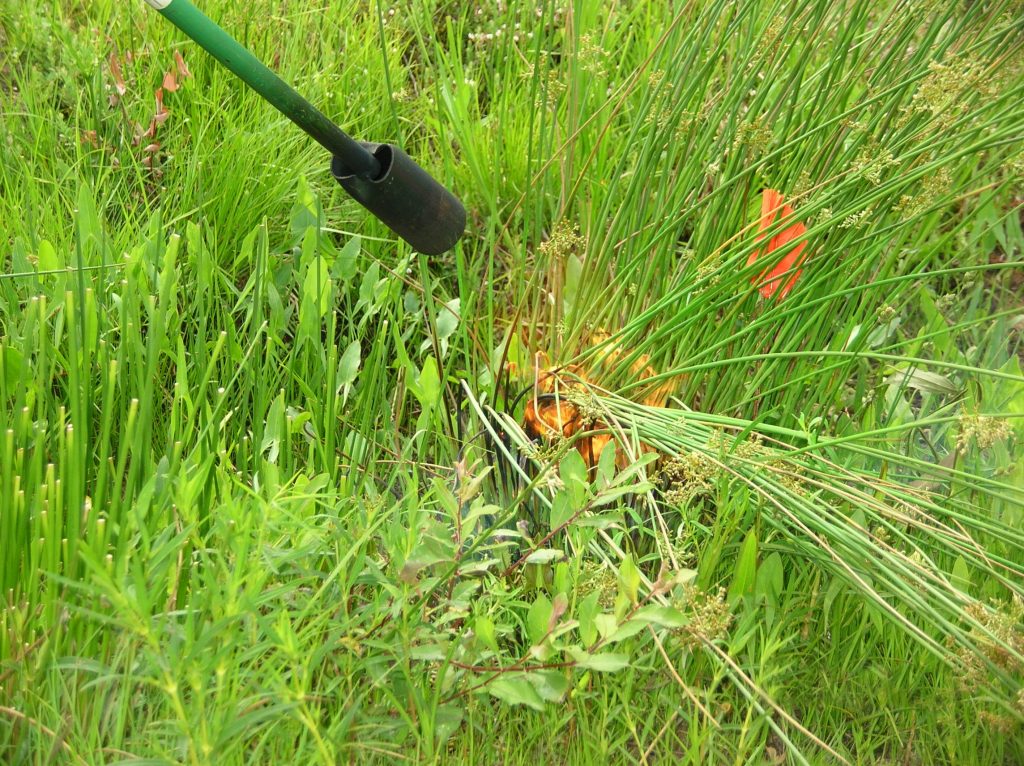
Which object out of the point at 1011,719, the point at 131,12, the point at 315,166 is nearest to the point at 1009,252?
the point at 1011,719

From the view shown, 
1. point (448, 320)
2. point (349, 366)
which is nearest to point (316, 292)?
point (349, 366)

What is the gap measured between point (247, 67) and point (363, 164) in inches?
9.3

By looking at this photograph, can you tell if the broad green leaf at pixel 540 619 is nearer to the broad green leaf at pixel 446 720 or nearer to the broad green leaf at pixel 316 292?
the broad green leaf at pixel 446 720

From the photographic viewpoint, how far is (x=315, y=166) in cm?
236

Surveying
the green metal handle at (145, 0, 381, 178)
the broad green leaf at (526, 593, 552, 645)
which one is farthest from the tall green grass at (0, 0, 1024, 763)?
the green metal handle at (145, 0, 381, 178)

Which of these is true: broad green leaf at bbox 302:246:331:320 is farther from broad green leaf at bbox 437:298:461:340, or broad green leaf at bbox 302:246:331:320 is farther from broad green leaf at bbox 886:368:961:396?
broad green leaf at bbox 886:368:961:396

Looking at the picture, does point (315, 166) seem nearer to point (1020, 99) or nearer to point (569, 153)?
point (569, 153)

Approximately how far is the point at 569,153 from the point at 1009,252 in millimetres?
1124

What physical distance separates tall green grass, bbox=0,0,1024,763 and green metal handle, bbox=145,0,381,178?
14.0 inches

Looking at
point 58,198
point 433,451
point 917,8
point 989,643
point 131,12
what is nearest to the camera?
point 989,643

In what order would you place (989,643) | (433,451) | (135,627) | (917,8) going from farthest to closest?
(433,451), (917,8), (989,643), (135,627)

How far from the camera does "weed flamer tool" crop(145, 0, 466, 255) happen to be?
1.41 m

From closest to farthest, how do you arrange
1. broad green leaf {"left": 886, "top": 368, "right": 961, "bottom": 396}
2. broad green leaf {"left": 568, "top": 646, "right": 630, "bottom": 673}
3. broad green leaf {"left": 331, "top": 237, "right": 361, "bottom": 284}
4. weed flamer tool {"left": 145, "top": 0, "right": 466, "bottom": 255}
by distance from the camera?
broad green leaf {"left": 568, "top": 646, "right": 630, "bottom": 673}
weed flamer tool {"left": 145, "top": 0, "right": 466, "bottom": 255}
broad green leaf {"left": 886, "top": 368, "right": 961, "bottom": 396}
broad green leaf {"left": 331, "top": 237, "right": 361, "bottom": 284}

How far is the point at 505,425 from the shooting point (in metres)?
1.80
